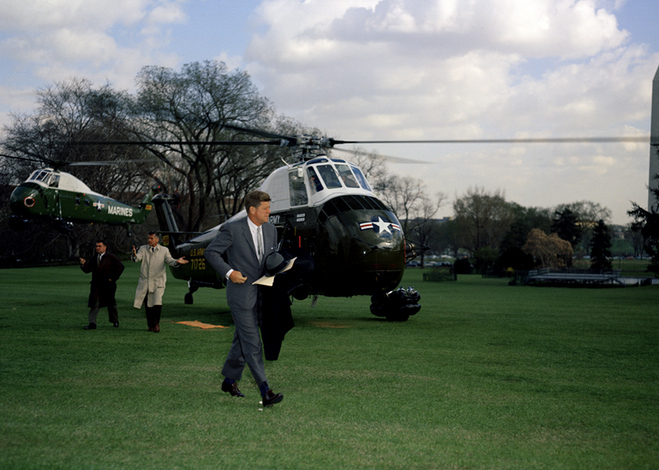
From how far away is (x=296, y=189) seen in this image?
46.0 feet

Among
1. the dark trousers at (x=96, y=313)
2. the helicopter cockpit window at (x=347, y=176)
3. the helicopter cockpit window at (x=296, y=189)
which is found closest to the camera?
the dark trousers at (x=96, y=313)

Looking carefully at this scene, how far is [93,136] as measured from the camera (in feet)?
164

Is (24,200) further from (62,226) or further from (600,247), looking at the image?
(600,247)

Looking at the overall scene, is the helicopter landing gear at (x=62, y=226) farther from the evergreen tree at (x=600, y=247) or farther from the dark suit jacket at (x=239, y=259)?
the evergreen tree at (x=600, y=247)

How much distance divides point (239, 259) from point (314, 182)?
7.56 meters

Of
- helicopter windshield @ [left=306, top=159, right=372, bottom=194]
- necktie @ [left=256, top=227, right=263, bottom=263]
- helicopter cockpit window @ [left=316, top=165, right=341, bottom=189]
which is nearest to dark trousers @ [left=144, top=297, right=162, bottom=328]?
helicopter windshield @ [left=306, top=159, right=372, bottom=194]

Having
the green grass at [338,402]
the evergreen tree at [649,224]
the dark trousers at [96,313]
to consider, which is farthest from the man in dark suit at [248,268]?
the evergreen tree at [649,224]

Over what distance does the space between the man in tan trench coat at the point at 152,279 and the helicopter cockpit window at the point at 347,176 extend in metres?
4.20

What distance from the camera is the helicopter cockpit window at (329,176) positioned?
13.4m

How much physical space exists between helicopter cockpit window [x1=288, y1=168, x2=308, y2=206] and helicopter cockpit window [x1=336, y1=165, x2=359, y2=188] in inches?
36.2

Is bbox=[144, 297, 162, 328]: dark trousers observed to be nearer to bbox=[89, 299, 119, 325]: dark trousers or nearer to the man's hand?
bbox=[89, 299, 119, 325]: dark trousers

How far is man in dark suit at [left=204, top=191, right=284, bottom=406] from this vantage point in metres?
6.12

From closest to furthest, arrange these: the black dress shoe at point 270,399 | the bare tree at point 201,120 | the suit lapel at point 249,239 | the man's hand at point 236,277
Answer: the man's hand at point 236,277 → the black dress shoe at point 270,399 → the suit lapel at point 249,239 → the bare tree at point 201,120

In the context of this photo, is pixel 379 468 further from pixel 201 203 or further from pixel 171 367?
pixel 201 203
